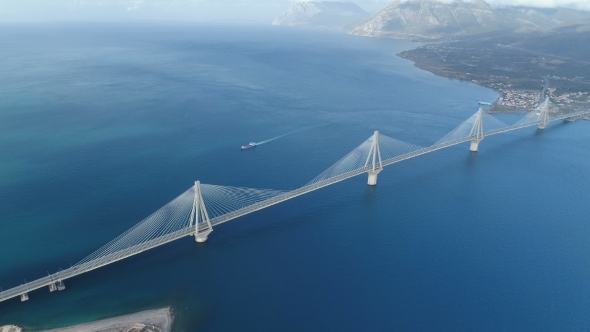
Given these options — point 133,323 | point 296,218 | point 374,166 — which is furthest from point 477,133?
point 133,323

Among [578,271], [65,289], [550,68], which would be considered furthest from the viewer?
[550,68]

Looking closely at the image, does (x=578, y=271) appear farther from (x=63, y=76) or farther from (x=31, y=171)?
(x=63, y=76)

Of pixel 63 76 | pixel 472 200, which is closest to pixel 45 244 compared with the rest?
Result: pixel 472 200

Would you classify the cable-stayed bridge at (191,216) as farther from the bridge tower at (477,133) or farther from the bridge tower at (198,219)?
the bridge tower at (477,133)

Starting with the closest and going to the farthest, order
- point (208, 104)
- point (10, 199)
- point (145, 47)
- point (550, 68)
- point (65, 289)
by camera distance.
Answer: point (65, 289)
point (10, 199)
point (208, 104)
point (550, 68)
point (145, 47)

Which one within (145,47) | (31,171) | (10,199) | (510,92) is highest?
(145,47)

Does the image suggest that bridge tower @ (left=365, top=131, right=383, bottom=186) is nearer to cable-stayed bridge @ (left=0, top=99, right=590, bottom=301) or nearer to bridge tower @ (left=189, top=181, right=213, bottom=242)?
cable-stayed bridge @ (left=0, top=99, right=590, bottom=301)

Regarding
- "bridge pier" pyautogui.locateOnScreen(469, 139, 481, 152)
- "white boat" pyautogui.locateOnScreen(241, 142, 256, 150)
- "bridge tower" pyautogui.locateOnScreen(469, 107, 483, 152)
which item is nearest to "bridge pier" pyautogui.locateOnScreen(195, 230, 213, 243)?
"white boat" pyautogui.locateOnScreen(241, 142, 256, 150)

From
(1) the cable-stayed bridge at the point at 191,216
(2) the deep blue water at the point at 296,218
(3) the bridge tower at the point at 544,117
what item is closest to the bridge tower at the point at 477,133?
(2) the deep blue water at the point at 296,218

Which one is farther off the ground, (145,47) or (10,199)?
(145,47)
